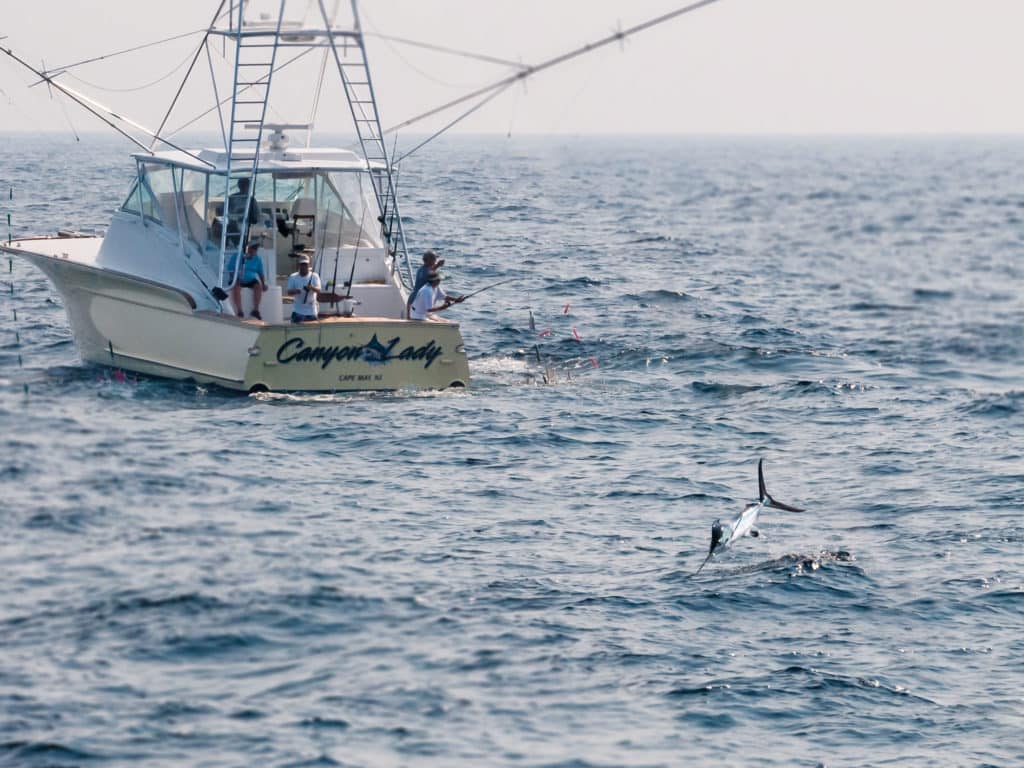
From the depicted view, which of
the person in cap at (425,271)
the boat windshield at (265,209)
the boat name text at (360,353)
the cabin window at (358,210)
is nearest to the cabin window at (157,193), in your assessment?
the boat windshield at (265,209)

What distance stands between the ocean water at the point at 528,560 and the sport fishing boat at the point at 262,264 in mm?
514

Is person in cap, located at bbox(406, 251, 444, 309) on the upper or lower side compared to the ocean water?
upper

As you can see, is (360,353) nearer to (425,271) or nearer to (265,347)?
(265,347)

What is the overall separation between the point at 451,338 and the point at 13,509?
299 inches

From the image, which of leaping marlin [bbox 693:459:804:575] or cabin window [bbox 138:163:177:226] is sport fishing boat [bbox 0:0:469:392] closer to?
cabin window [bbox 138:163:177:226]

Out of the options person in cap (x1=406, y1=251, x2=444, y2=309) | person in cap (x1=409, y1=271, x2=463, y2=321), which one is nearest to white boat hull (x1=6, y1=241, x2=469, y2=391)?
person in cap (x1=409, y1=271, x2=463, y2=321)

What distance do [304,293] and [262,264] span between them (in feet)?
2.66

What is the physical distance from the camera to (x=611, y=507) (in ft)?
54.2

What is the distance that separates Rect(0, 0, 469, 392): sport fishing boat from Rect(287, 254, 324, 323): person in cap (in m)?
0.21

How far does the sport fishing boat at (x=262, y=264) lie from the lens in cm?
2050

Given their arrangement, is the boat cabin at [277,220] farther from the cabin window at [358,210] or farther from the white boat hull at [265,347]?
the white boat hull at [265,347]

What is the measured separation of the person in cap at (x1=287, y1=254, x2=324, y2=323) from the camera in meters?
20.6

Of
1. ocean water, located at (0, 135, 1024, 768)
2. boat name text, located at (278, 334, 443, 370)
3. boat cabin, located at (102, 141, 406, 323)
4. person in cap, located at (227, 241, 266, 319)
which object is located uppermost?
boat cabin, located at (102, 141, 406, 323)

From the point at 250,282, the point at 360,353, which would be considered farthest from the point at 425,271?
the point at 250,282
